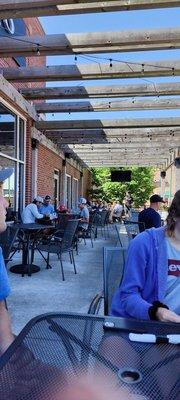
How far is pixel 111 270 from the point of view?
2480 mm

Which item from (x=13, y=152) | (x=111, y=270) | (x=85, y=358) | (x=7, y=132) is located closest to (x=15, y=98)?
(x=7, y=132)

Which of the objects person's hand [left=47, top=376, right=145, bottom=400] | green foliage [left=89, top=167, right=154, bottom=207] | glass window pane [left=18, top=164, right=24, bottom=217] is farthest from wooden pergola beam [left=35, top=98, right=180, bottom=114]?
green foliage [left=89, top=167, right=154, bottom=207]

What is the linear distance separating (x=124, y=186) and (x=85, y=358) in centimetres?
2748

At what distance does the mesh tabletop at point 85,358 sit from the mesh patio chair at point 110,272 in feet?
3.17

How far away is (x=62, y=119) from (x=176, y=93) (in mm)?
3614

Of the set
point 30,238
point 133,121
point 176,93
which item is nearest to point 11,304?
point 30,238

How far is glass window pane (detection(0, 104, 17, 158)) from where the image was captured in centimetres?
755

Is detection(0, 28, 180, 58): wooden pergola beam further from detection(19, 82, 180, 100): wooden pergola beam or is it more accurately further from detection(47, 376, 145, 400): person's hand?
detection(47, 376, 145, 400): person's hand

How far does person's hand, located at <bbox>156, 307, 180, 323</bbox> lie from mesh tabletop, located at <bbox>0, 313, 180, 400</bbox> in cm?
11

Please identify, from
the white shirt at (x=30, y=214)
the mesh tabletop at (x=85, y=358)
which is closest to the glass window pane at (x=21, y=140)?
the white shirt at (x=30, y=214)

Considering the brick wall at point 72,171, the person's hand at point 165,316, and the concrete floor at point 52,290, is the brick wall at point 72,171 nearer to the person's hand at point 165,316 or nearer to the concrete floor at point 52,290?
the concrete floor at point 52,290

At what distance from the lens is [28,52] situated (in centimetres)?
539

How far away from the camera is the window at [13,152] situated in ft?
24.9

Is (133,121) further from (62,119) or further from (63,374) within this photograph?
(63,374)
